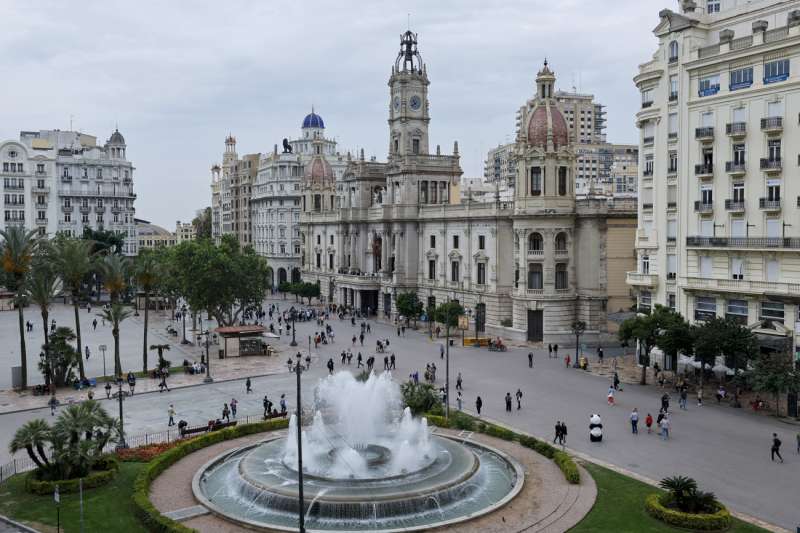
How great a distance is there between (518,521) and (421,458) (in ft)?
18.4

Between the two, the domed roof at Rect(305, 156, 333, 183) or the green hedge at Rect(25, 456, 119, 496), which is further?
the domed roof at Rect(305, 156, 333, 183)

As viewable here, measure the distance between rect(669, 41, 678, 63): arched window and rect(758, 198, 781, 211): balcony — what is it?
11.1m

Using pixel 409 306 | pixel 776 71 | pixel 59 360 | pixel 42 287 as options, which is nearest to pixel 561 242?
pixel 409 306

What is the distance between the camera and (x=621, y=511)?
24719mm

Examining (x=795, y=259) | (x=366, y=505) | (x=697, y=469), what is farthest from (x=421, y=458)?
(x=795, y=259)

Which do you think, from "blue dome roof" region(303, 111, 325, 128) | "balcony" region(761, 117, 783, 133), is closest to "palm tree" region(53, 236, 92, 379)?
"balcony" region(761, 117, 783, 133)

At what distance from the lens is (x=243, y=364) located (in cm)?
5525

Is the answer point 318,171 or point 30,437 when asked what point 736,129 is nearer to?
point 30,437

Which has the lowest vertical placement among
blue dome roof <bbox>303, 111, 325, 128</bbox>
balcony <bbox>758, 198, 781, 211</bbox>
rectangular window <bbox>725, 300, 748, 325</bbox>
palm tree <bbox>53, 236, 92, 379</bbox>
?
rectangular window <bbox>725, 300, 748, 325</bbox>

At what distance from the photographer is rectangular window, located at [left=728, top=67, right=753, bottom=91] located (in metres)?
43.2

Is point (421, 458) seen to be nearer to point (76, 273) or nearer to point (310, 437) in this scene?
point (310, 437)

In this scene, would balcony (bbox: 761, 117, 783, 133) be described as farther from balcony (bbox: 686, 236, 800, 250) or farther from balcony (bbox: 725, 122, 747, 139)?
balcony (bbox: 686, 236, 800, 250)

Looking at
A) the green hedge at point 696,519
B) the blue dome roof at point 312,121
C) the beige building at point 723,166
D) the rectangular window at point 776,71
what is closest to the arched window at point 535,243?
Result: the beige building at point 723,166

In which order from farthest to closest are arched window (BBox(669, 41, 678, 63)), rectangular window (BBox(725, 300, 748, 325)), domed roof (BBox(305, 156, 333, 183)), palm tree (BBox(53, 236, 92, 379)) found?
domed roof (BBox(305, 156, 333, 183)), palm tree (BBox(53, 236, 92, 379)), arched window (BBox(669, 41, 678, 63)), rectangular window (BBox(725, 300, 748, 325))
